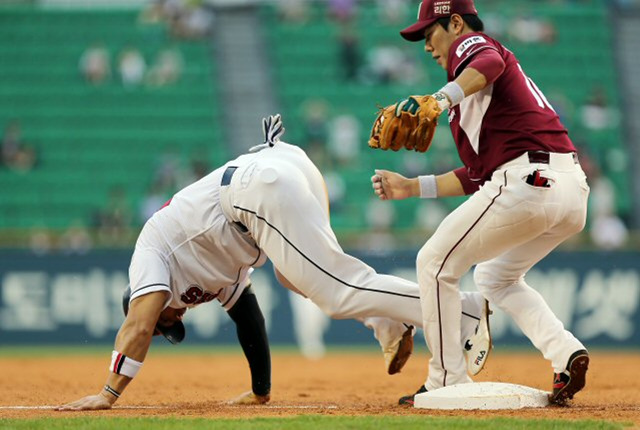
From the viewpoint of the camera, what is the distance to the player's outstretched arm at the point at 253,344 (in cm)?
697

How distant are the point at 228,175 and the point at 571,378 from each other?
2.39m

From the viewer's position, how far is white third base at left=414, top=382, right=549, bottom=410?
5895mm

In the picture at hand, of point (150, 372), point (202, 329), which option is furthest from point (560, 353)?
point (202, 329)

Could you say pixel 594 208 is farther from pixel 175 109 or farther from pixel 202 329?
pixel 175 109

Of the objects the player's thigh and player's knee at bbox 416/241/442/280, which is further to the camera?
player's knee at bbox 416/241/442/280

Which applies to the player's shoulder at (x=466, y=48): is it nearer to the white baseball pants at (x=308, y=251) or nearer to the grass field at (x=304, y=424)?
the white baseball pants at (x=308, y=251)

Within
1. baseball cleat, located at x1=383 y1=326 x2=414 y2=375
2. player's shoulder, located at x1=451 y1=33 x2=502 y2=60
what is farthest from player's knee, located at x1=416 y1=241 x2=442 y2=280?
player's shoulder, located at x1=451 y1=33 x2=502 y2=60

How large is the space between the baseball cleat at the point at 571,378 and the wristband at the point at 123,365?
2.49m

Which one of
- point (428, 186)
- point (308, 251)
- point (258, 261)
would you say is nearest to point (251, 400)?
point (258, 261)

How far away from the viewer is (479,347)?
20.2ft

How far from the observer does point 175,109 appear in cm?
1975

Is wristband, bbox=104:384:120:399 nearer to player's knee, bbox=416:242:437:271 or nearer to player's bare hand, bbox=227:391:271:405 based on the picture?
player's bare hand, bbox=227:391:271:405

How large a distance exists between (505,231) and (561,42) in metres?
16.4

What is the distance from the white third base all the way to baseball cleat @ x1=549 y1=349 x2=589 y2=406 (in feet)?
0.74
